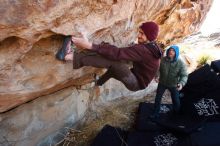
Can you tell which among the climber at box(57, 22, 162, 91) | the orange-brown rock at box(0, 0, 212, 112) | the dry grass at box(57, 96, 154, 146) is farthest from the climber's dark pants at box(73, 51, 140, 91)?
the dry grass at box(57, 96, 154, 146)

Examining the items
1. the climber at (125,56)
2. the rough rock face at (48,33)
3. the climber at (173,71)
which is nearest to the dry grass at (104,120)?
the rough rock face at (48,33)

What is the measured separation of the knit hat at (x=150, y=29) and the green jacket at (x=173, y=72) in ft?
3.03

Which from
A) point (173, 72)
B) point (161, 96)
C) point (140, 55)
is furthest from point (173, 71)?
point (140, 55)

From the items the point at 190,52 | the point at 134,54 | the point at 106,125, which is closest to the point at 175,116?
the point at 106,125

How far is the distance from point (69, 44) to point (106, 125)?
2.15 metres

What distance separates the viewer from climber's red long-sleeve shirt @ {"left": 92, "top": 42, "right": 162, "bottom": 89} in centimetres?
426

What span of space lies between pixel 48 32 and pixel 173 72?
2254 millimetres

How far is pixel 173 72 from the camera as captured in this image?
5344 mm

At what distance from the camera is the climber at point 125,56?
13.8ft

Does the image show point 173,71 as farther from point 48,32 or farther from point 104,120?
point 48,32

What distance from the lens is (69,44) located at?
4.15 metres

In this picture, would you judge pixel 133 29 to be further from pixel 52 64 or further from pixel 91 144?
pixel 91 144

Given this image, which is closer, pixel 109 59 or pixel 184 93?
pixel 109 59

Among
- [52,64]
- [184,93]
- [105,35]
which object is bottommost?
[184,93]
